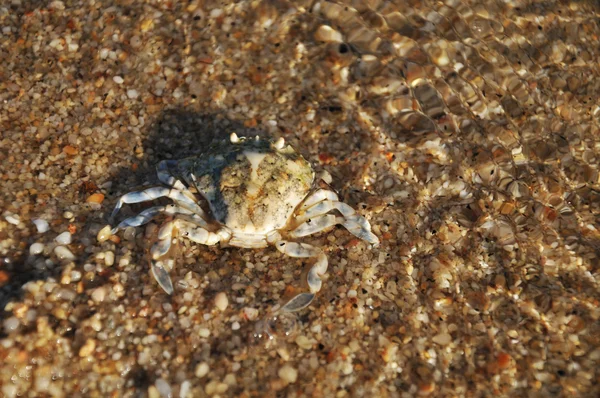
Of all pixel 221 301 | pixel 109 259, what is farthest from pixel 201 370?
pixel 109 259

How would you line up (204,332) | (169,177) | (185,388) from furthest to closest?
(169,177) < (204,332) < (185,388)

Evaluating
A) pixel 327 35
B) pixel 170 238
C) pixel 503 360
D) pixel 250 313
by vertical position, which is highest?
pixel 327 35

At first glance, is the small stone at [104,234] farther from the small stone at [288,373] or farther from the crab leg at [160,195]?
the small stone at [288,373]

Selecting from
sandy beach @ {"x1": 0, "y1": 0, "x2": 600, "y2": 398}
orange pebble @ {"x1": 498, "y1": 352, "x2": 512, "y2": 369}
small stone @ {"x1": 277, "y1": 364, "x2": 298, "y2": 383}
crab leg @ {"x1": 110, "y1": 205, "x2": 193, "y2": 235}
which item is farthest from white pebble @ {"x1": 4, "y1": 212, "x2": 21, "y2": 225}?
orange pebble @ {"x1": 498, "y1": 352, "x2": 512, "y2": 369}

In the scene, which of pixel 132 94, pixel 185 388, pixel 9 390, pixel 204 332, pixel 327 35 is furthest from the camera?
pixel 327 35

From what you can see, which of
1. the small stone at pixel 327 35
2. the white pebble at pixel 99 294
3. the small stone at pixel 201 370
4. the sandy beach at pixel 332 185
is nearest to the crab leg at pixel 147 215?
the sandy beach at pixel 332 185

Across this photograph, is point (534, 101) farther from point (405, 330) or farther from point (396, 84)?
point (405, 330)

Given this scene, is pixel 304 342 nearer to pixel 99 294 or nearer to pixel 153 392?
pixel 153 392
